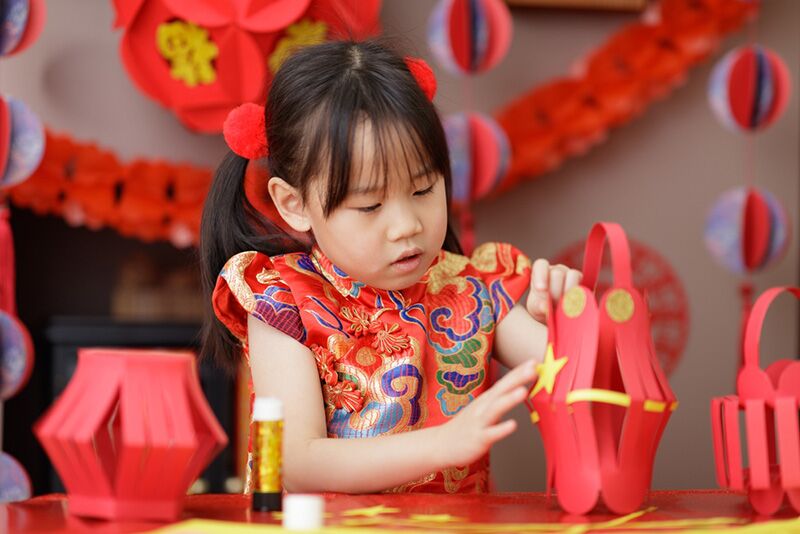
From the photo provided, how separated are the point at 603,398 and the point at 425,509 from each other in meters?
0.17

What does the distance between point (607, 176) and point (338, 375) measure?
1.90 metres

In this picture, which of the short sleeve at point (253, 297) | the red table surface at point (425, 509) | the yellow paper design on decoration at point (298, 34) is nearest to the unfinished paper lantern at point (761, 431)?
the red table surface at point (425, 509)

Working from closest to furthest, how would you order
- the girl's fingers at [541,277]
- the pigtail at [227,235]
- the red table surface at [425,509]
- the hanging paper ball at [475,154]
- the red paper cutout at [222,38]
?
the red table surface at [425,509] → the girl's fingers at [541,277] → the pigtail at [227,235] → the red paper cutout at [222,38] → the hanging paper ball at [475,154]

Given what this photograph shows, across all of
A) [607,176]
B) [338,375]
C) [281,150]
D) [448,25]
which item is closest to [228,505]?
[338,375]

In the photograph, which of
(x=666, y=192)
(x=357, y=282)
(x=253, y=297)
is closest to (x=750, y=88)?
(x=666, y=192)

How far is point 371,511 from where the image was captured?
88 cm

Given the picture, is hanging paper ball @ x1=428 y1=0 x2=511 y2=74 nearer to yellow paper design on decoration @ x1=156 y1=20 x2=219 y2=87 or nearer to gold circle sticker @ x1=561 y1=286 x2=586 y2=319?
yellow paper design on decoration @ x1=156 y1=20 x2=219 y2=87

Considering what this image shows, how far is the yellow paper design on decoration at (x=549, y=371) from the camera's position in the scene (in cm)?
94

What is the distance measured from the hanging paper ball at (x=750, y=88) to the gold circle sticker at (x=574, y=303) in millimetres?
1729

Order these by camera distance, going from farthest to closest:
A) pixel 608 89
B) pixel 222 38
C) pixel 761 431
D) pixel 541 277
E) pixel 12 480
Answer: pixel 608 89
pixel 222 38
pixel 12 480
pixel 541 277
pixel 761 431

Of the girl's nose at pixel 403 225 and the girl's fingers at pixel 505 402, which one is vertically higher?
the girl's nose at pixel 403 225

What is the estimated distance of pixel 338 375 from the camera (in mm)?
1258

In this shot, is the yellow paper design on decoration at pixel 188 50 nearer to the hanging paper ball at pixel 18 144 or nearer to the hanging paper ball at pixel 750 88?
the hanging paper ball at pixel 18 144

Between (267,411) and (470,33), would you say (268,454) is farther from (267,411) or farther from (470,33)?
(470,33)
